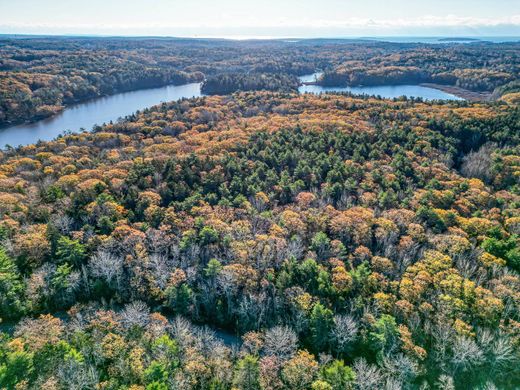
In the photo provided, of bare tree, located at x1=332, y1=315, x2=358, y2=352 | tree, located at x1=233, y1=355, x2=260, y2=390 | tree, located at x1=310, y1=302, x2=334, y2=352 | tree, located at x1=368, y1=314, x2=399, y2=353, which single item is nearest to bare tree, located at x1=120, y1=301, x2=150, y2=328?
tree, located at x1=233, y1=355, x2=260, y2=390

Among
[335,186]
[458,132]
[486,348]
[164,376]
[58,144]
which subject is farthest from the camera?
[458,132]

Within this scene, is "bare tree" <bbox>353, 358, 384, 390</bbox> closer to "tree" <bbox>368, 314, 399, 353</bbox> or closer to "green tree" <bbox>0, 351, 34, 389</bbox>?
"tree" <bbox>368, 314, 399, 353</bbox>

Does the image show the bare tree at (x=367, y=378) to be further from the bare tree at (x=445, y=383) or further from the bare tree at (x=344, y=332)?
the bare tree at (x=445, y=383)

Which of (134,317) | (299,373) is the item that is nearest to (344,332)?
(299,373)

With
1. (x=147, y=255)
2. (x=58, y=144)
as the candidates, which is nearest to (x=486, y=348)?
(x=147, y=255)

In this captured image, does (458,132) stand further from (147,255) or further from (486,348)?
(147,255)

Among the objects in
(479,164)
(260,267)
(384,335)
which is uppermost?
(479,164)

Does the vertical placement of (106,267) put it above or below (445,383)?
above

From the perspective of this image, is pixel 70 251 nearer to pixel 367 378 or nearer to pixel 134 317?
pixel 134 317
